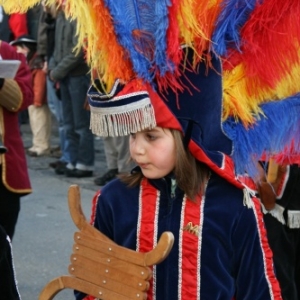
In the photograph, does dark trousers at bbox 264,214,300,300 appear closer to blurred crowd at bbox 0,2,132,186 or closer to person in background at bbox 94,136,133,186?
blurred crowd at bbox 0,2,132,186

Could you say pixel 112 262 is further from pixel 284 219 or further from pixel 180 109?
pixel 284 219

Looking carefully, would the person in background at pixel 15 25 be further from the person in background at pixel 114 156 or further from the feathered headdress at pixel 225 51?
the feathered headdress at pixel 225 51

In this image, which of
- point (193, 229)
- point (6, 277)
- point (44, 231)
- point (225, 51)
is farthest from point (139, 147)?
point (44, 231)

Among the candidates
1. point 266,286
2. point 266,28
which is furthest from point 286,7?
point 266,286

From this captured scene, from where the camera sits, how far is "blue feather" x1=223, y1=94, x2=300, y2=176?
2.86 metres

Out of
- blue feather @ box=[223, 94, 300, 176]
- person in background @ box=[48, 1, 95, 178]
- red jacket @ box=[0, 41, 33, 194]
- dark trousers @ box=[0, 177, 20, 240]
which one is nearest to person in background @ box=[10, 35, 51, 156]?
person in background @ box=[48, 1, 95, 178]

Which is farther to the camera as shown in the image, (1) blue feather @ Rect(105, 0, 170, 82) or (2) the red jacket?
(2) the red jacket

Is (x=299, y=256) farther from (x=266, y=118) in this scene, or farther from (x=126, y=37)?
(x=126, y=37)

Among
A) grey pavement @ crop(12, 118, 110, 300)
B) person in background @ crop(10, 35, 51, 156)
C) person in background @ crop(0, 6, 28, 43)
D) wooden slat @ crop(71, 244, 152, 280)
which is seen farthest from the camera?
person in background @ crop(0, 6, 28, 43)

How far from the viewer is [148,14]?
2.59 meters

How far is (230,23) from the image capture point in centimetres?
274

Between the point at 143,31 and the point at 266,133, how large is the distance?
1.99ft

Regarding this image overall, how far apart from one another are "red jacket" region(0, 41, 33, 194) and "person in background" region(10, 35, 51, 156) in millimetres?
4630

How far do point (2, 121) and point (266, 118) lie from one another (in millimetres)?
1904
